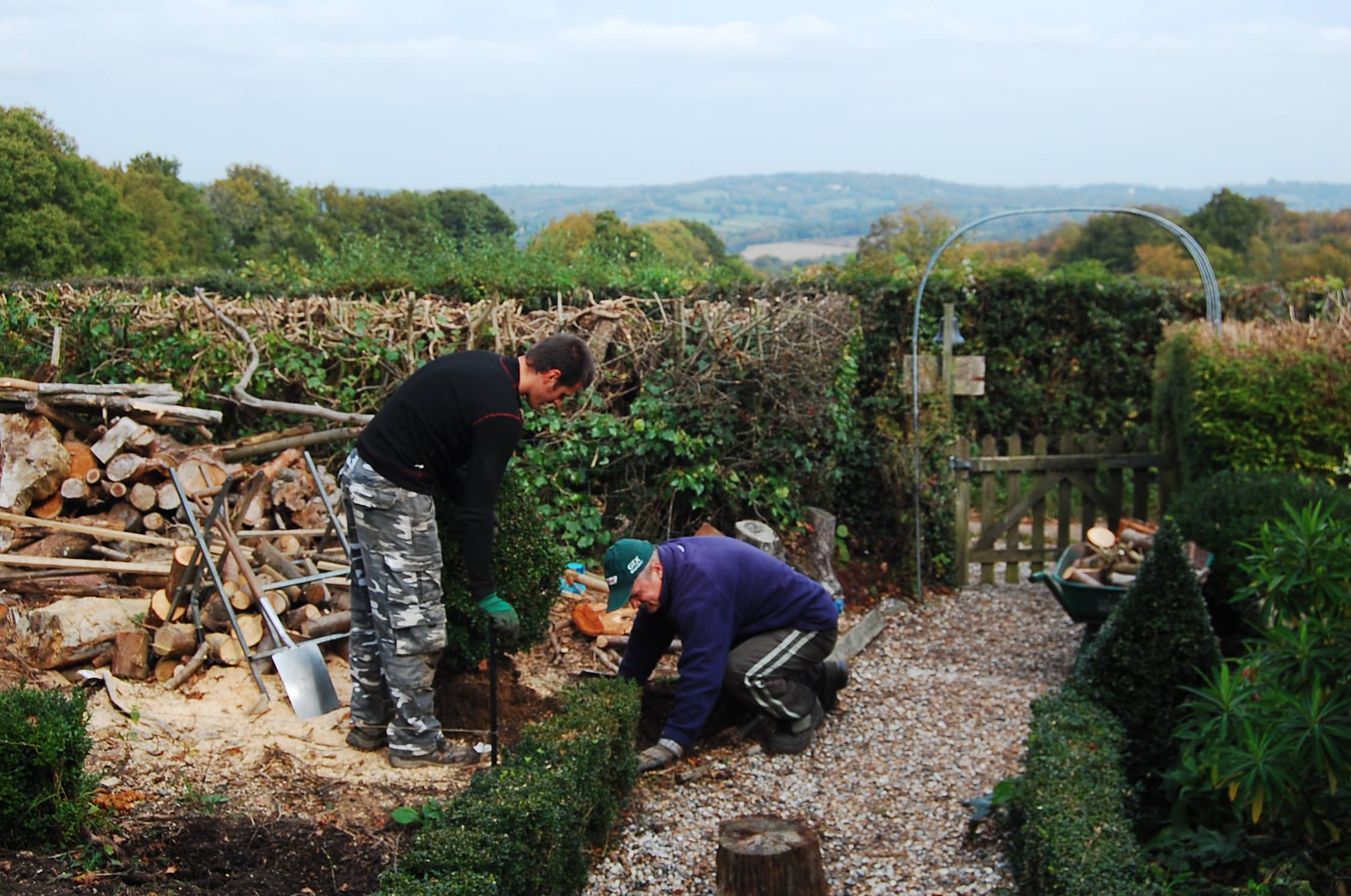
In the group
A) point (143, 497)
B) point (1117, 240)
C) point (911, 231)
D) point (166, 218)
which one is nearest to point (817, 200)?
point (1117, 240)

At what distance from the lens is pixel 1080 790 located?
3.94 m

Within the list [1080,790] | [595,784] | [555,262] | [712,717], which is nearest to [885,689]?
[712,717]

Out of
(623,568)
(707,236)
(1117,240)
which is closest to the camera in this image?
(623,568)

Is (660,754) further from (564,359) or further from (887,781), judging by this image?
(564,359)

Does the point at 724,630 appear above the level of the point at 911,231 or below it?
below

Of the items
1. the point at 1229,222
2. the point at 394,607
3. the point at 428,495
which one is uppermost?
the point at 1229,222

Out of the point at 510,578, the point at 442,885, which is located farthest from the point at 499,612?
the point at 442,885

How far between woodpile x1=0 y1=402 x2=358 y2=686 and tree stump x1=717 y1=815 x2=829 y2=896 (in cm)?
269

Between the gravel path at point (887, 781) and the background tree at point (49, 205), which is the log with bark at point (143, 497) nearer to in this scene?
the gravel path at point (887, 781)

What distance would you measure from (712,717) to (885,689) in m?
1.38

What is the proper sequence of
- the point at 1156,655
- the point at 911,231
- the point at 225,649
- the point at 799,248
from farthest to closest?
1. the point at 799,248
2. the point at 911,231
3. the point at 225,649
4. the point at 1156,655

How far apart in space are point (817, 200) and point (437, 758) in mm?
61135

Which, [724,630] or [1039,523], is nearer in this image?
[724,630]

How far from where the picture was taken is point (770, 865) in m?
3.59
